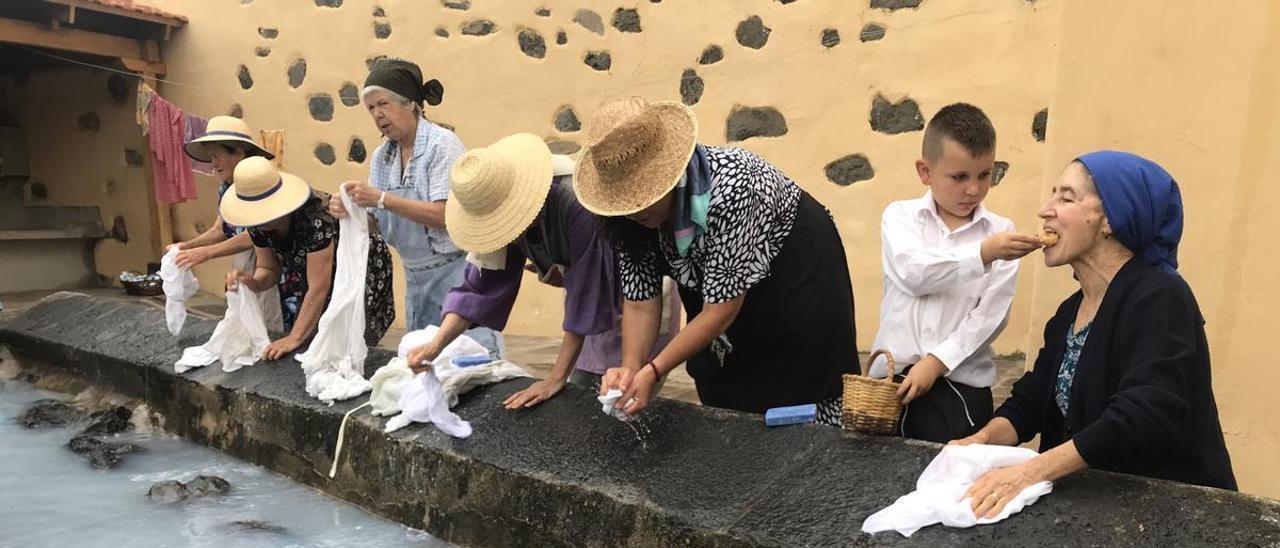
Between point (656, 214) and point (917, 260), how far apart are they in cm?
62

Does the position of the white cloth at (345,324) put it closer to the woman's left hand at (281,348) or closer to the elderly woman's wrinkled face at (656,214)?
the woman's left hand at (281,348)

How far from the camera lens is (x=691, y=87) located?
517cm

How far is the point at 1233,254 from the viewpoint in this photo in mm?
2533

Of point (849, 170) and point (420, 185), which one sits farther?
point (849, 170)

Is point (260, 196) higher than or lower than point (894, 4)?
lower

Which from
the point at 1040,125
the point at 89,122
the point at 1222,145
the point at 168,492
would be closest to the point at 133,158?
the point at 89,122

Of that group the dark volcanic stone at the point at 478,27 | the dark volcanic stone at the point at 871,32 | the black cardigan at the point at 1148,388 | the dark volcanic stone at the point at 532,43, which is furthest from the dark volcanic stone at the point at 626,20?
the black cardigan at the point at 1148,388

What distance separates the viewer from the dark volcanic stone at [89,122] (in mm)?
8406

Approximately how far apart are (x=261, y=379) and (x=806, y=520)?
2198 mm

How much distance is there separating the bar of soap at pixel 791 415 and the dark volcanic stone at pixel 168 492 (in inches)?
73.7

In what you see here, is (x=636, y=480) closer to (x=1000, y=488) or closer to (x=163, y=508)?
(x=1000, y=488)

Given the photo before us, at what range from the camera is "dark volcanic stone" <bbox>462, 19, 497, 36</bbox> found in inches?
233

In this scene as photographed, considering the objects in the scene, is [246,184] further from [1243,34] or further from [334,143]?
[334,143]

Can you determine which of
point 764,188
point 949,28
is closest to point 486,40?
point 949,28
